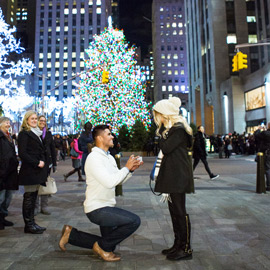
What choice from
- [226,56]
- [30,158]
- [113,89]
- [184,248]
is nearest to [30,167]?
[30,158]

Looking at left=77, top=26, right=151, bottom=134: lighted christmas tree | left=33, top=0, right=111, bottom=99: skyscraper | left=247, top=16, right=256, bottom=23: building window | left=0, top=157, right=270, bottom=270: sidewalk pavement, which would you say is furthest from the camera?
left=33, top=0, right=111, bottom=99: skyscraper

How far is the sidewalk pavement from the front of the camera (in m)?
3.40

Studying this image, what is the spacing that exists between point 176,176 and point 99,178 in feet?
3.17

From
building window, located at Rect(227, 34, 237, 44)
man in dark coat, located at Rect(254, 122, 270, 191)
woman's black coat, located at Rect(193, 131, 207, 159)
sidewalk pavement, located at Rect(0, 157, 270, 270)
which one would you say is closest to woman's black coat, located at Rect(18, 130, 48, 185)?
sidewalk pavement, located at Rect(0, 157, 270, 270)

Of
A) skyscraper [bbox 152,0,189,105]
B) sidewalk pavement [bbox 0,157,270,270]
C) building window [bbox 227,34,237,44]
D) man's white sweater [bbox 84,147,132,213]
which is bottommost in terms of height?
sidewalk pavement [bbox 0,157,270,270]

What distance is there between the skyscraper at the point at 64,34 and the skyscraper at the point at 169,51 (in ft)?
78.1

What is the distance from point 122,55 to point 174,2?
91392mm

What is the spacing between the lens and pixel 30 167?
482 cm

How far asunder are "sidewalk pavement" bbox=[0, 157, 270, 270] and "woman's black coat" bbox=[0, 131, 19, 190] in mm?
782

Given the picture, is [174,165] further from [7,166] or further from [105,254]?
[7,166]

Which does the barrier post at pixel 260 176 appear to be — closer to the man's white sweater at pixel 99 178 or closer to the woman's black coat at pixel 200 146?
the woman's black coat at pixel 200 146

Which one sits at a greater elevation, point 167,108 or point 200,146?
point 167,108

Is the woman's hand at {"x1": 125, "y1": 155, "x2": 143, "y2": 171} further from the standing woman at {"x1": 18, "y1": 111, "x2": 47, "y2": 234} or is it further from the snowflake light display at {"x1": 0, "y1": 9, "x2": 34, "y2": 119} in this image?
the snowflake light display at {"x1": 0, "y1": 9, "x2": 34, "y2": 119}

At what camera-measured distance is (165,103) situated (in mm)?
3691
